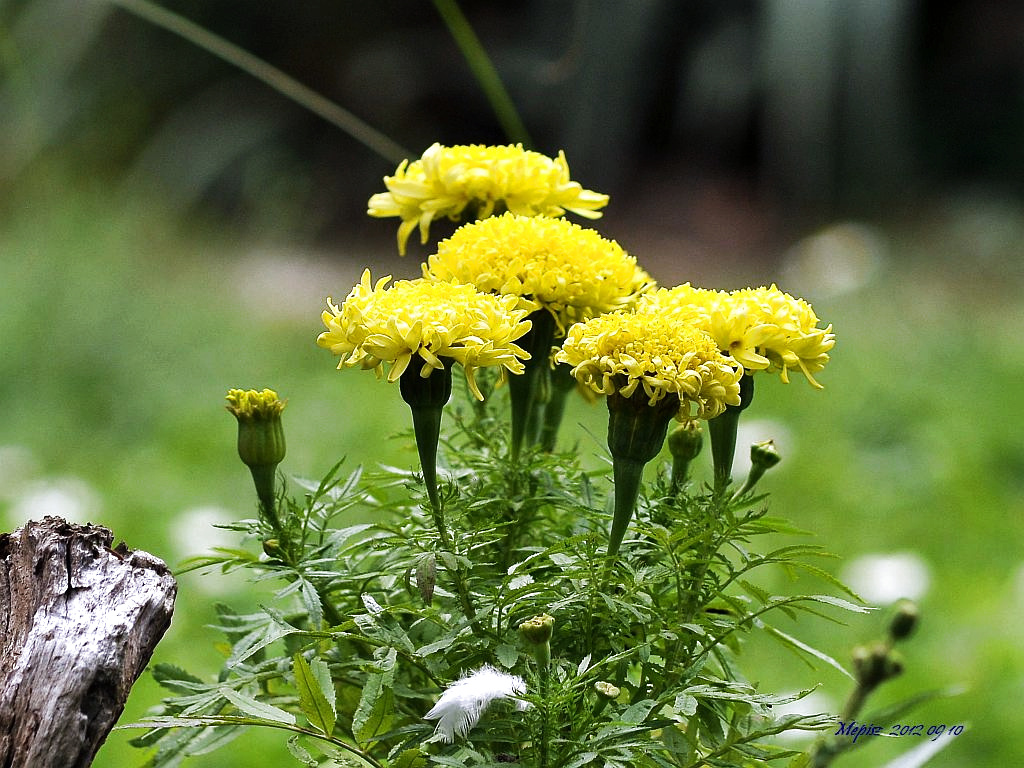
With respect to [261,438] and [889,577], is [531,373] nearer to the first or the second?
[261,438]

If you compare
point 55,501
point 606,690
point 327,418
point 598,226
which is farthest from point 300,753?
point 598,226

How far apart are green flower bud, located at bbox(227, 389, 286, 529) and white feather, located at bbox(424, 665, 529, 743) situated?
0.13 m

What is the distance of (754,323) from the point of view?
572mm

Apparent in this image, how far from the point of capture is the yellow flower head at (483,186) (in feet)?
2.23

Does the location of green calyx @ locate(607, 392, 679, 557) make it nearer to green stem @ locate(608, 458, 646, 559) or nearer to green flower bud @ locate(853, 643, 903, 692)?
green stem @ locate(608, 458, 646, 559)

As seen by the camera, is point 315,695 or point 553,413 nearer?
point 315,695

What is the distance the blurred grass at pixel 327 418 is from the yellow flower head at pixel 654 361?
0.87 meters

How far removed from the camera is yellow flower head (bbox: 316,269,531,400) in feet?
1.77

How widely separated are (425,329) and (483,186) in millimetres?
167

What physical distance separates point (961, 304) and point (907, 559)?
1.20m

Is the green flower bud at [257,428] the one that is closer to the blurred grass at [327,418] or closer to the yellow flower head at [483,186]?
the yellow flower head at [483,186]

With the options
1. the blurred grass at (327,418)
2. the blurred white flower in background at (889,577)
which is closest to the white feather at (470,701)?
the blurred grass at (327,418)

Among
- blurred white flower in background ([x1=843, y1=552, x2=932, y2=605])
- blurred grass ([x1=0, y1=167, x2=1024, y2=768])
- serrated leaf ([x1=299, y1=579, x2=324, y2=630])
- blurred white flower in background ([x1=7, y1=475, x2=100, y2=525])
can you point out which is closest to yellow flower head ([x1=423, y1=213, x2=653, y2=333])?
serrated leaf ([x1=299, y1=579, x2=324, y2=630])

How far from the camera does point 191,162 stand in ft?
10.4
